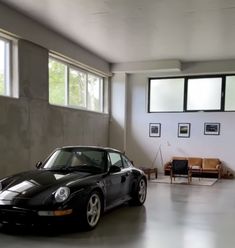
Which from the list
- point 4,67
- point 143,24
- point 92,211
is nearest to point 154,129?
point 143,24

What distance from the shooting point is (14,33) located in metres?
6.81

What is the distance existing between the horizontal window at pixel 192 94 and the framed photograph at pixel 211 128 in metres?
0.49

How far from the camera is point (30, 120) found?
7.50 m

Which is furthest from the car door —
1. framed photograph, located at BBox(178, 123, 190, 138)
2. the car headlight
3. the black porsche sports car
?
framed photograph, located at BBox(178, 123, 190, 138)

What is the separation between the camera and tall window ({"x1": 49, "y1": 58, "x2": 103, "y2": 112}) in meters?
8.88

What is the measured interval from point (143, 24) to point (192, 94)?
458 centimetres

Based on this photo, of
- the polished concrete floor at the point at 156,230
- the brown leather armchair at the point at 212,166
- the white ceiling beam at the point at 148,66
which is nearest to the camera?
the polished concrete floor at the point at 156,230

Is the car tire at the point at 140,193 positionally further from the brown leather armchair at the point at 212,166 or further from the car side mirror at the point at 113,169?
the brown leather armchair at the point at 212,166

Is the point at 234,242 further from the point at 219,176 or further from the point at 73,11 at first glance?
the point at 219,176

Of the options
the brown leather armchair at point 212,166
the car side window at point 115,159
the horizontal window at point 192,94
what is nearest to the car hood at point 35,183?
the car side window at point 115,159

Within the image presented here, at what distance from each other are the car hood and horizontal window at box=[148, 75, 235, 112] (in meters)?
7.25

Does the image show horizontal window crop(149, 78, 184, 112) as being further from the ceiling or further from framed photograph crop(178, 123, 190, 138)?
the ceiling

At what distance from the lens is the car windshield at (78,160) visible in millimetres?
4965

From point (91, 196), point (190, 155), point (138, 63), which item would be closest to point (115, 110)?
point (138, 63)
